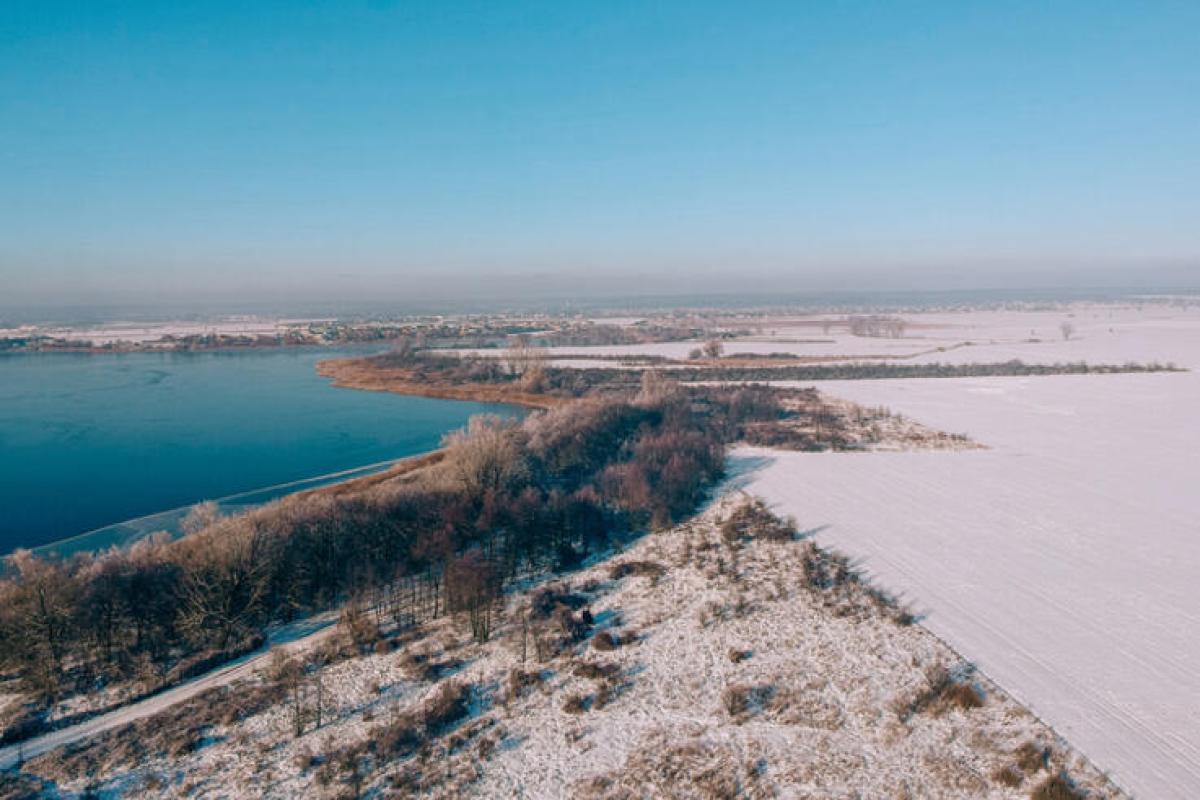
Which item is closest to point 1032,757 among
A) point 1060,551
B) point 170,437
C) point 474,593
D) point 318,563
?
point 1060,551

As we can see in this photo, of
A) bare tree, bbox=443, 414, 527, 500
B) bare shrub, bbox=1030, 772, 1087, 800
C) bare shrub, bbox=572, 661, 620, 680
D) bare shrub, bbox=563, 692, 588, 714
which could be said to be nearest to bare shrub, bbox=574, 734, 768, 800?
bare shrub, bbox=563, 692, 588, 714

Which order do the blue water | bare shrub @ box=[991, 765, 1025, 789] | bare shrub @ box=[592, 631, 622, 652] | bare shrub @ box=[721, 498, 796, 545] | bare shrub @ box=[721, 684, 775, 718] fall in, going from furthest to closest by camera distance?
the blue water < bare shrub @ box=[721, 498, 796, 545] < bare shrub @ box=[592, 631, 622, 652] < bare shrub @ box=[721, 684, 775, 718] < bare shrub @ box=[991, 765, 1025, 789]

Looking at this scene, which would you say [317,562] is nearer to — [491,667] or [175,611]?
[175,611]

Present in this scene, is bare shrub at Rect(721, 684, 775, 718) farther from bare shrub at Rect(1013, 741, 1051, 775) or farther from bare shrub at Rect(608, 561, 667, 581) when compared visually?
bare shrub at Rect(608, 561, 667, 581)

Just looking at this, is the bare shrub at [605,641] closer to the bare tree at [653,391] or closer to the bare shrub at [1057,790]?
the bare shrub at [1057,790]

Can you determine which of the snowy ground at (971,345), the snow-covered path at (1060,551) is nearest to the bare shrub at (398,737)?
the snow-covered path at (1060,551)

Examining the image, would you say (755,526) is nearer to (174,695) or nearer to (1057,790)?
(1057,790)
